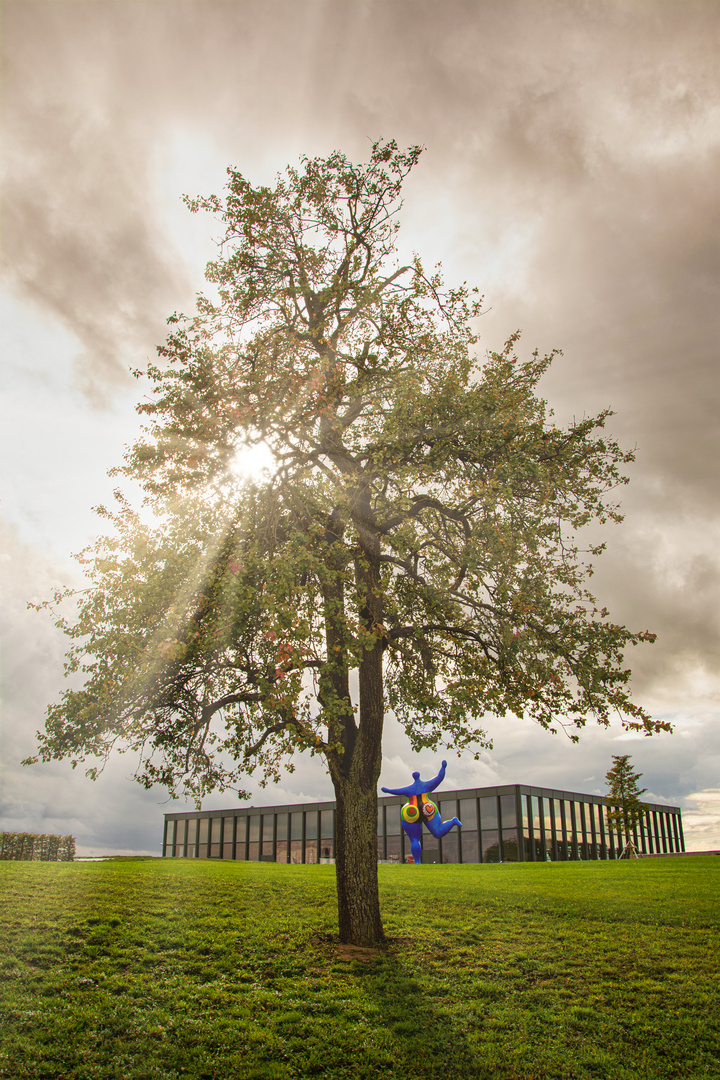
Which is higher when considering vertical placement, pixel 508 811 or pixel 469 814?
pixel 508 811

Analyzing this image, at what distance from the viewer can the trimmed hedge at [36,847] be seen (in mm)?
34250

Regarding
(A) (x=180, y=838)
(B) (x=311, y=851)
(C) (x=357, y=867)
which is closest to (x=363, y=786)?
(C) (x=357, y=867)

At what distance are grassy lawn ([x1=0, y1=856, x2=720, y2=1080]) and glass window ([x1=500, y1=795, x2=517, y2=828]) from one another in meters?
28.4

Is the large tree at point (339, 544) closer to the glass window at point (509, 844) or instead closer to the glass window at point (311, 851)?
the glass window at point (509, 844)

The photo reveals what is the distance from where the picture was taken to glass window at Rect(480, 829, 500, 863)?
44.5 meters

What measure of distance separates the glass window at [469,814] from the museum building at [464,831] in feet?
0.21

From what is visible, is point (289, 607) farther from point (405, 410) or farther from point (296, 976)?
point (296, 976)

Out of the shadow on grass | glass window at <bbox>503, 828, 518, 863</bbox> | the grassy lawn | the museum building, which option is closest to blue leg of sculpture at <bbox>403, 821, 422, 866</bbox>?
the museum building

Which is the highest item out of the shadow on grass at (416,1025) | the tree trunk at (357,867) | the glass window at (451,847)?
the tree trunk at (357,867)

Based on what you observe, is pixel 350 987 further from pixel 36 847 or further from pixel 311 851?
pixel 311 851

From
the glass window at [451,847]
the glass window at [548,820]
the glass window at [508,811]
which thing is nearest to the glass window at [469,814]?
the glass window at [451,847]

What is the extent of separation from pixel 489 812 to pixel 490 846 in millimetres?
2132

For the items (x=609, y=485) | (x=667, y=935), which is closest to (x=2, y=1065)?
(x=667, y=935)

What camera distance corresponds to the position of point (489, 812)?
45.5 metres
